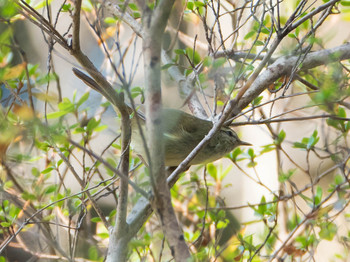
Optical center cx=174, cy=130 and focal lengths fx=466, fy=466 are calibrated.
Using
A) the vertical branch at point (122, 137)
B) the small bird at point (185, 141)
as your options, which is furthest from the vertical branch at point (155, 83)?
the small bird at point (185, 141)

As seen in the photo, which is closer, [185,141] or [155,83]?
[155,83]

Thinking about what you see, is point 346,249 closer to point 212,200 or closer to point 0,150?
point 212,200

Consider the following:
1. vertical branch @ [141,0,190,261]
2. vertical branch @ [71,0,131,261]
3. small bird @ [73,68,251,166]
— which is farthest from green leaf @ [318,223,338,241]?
vertical branch @ [141,0,190,261]

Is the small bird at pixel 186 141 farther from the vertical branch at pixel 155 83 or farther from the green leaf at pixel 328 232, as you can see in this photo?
the vertical branch at pixel 155 83

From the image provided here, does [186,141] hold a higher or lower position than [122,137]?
higher

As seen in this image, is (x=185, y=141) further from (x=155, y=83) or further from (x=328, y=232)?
(x=155, y=83)

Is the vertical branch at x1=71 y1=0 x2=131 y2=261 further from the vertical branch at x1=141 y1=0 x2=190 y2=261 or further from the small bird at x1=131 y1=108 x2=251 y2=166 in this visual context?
the small bird at x1=131 y1=108 x2=251 y2=166

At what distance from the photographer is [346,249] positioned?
242cm

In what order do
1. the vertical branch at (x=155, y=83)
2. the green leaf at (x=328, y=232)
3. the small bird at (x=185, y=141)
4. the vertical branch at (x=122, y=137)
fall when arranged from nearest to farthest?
the vertical branch at (x=155, y=83), the vertical branch at (x=122, y=137), the green leaf at (x=328, y=232), the small bird at (x=185, y=141)

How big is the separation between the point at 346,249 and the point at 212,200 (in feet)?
3.28

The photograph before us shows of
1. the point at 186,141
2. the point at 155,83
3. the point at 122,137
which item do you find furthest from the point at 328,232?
the point at 155,83

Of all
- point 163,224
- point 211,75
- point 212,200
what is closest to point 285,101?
point 212,200

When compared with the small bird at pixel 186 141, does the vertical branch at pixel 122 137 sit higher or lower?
lower

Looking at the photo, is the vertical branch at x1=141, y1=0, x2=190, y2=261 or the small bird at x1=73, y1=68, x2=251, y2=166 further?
the small bird at x1=73, y1=68, x2=251, y2=166
